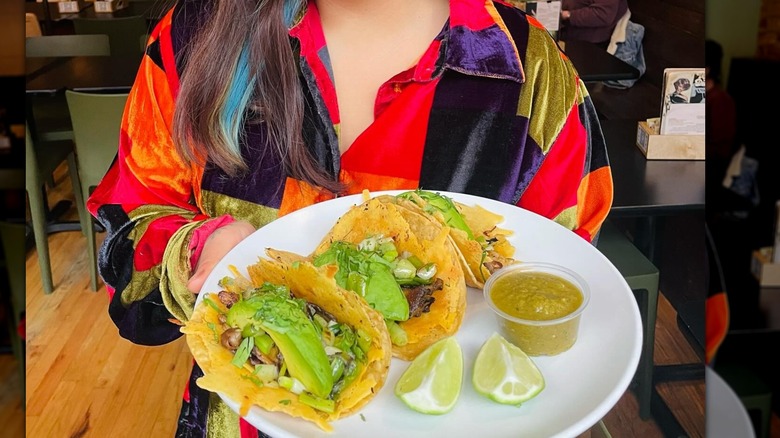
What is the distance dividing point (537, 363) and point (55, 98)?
386 cm

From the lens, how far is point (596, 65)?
11.9 feet

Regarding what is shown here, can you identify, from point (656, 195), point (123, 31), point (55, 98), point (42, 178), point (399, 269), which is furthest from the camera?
point (123, 31)

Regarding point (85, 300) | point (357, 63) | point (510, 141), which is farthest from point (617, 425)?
point (85, 300)

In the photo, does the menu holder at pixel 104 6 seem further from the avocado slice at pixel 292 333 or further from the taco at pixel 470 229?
the avocado slice at pixel 292 333

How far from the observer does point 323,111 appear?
127 centimetres

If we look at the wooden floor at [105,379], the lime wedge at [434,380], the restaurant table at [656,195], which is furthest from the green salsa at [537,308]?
the wooden floor at [105,379]

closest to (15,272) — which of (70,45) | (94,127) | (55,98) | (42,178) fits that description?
(94,127)

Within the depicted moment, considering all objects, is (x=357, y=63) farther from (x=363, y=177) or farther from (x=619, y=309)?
(x=619, y=309)

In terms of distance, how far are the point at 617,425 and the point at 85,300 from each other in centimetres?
264

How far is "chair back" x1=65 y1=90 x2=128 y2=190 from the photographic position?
3.15 m

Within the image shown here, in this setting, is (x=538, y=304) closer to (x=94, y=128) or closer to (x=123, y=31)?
(x=94, y=128)

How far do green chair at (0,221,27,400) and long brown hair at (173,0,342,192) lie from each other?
105cm

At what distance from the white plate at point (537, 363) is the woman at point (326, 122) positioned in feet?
0.49

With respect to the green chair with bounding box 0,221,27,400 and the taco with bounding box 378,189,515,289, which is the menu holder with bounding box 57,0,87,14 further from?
the green chair with bounding box 0,221,27,400
